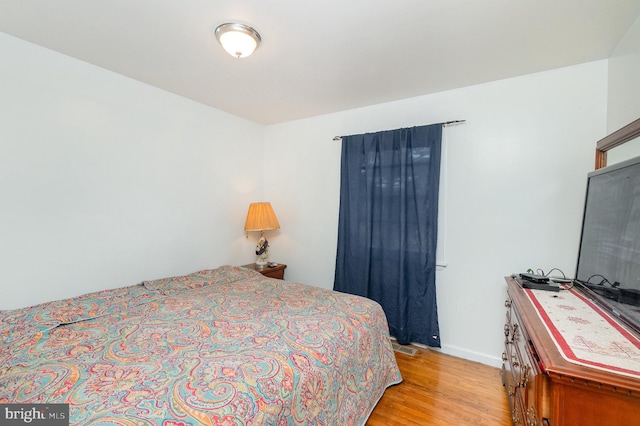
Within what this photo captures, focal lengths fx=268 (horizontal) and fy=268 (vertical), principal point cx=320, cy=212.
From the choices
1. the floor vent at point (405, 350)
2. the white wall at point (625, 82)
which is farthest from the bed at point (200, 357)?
the white wall at point (625, 82)

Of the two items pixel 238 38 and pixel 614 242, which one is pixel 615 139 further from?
pixel 238 38

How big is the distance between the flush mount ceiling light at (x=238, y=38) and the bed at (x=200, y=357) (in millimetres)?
1694

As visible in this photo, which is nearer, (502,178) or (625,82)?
(625,82)

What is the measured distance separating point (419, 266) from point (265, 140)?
2.53 m

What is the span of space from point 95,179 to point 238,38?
1.58 metres

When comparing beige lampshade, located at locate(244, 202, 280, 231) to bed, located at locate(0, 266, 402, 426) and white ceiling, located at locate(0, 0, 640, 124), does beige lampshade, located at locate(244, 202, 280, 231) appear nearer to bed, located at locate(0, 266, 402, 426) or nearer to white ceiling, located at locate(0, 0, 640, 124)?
bed, located at locate(0, 266, 402, 426)

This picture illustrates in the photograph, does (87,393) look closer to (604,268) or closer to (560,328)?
(560,328)

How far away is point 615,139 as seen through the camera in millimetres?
1668

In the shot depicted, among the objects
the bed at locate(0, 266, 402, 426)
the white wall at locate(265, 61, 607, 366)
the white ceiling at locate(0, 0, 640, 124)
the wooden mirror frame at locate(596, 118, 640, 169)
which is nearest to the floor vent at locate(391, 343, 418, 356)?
the white wall at locate(265, 61, 607, 366)

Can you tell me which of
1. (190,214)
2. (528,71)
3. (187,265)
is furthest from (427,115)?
(187,265)

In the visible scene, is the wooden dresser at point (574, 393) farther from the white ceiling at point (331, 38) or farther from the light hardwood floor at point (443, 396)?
the white ceiling at point (331, 38)

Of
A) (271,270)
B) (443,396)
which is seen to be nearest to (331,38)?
(271,270)

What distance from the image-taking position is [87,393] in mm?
952

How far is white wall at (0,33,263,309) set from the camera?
5.83 ft
